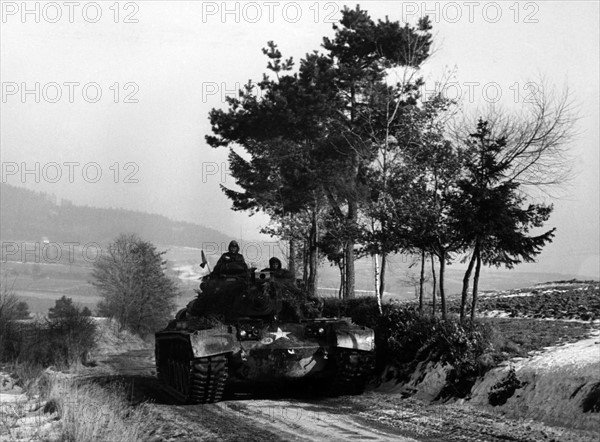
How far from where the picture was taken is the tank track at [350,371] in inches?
570

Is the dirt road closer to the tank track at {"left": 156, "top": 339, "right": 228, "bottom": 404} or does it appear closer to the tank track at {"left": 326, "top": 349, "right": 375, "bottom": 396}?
the tank track at {"left": 156, "top": 339, "right": 228, "bottom": 404}

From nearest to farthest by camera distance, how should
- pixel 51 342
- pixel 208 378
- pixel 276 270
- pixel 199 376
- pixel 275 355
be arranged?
pixel 199 376, pixel 208 378, pixel 275 355, pixel 276 270, pixel 51 342

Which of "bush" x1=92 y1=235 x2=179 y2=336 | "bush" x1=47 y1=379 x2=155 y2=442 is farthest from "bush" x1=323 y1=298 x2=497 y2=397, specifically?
"bush" x1=92 y1=235 x2=179 y2=336

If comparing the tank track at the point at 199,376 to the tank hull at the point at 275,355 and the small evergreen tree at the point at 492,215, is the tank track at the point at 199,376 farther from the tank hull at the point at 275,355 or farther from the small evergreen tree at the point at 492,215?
the small evergreen tree at the point at 492,215

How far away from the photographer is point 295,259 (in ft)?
121

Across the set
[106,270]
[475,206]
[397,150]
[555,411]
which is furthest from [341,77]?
[106,270]

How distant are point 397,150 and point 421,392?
9751 mm

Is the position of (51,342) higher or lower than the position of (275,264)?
lower

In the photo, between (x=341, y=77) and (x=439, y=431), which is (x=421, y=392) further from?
(x=341, y=77)

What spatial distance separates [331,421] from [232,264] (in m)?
5.95

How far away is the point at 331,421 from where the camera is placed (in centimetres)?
1170

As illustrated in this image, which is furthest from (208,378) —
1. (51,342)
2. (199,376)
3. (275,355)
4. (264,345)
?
(51,342)

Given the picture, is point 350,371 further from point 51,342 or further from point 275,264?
point 51,342

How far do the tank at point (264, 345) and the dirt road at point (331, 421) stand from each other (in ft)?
1.36
